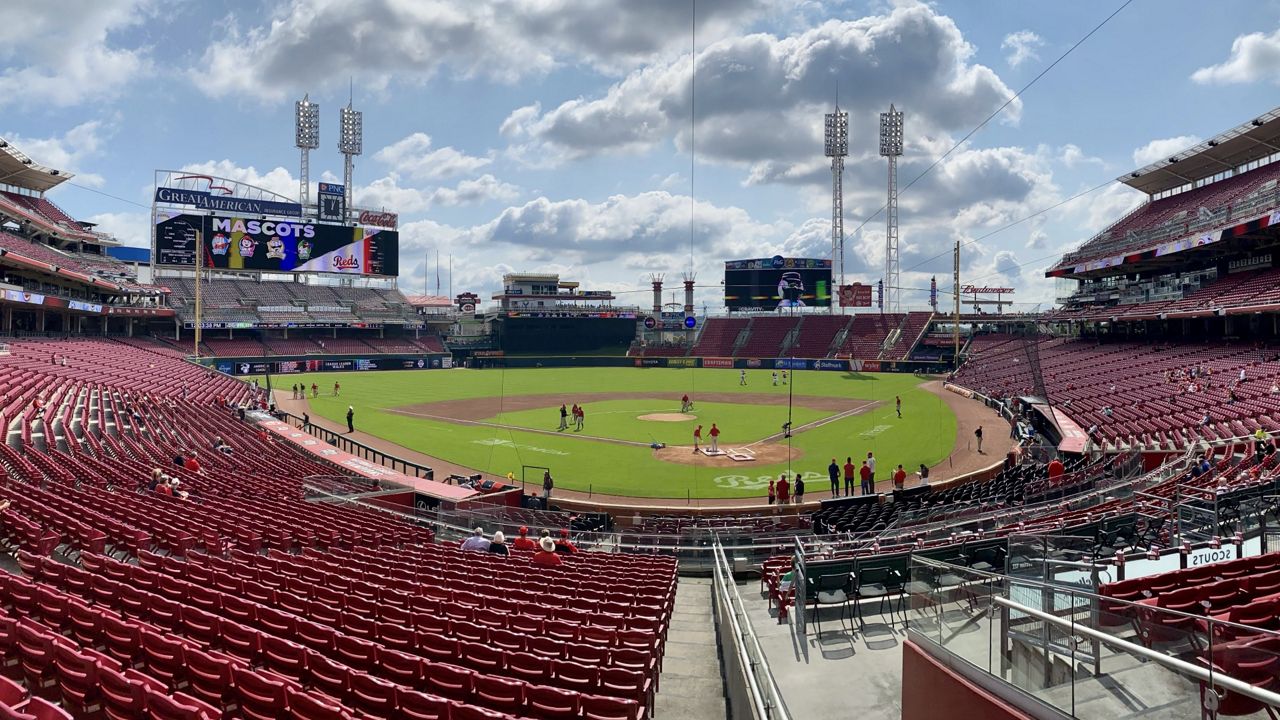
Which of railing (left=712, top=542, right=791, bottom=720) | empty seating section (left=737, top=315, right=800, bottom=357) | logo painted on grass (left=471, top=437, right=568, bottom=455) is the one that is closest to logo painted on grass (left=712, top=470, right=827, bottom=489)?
logo painted on grass (left=471, top=437, right=568, bottom=455)

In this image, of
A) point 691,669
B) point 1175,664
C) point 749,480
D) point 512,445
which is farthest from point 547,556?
point 512,445

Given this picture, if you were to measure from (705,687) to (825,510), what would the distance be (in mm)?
12915

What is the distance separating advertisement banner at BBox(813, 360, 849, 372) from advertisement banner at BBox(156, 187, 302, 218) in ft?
199

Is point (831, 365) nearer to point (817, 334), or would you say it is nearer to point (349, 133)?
point (817, 334)

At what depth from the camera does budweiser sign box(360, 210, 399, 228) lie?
88750 millimetres

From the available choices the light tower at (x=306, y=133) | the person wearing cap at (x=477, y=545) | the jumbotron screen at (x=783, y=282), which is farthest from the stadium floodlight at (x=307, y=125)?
the person wearing cap at (x=477, y=545)

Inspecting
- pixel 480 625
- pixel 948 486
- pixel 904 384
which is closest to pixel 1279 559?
pixel 480 625

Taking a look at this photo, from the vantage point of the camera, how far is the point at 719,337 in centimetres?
9306

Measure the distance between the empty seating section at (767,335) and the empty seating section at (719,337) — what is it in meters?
1.56

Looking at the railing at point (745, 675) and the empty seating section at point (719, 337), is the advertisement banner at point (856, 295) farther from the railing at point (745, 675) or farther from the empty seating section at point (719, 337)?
the railing at point (745, 675)

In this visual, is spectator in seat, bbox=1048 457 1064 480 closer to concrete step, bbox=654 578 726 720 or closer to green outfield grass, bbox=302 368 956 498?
green outfield grass, bbox=302 368 956 498

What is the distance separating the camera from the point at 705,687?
810 cm

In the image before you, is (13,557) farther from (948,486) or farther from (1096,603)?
(948,486)

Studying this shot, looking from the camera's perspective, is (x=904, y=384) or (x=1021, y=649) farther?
(x=904, y=384)
